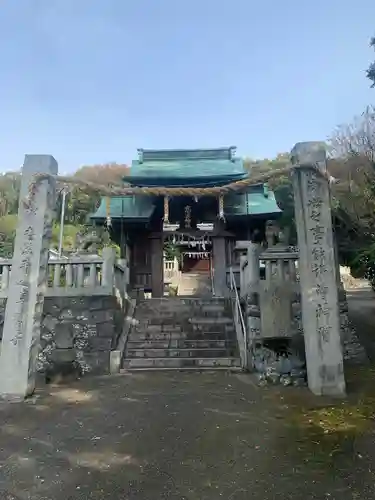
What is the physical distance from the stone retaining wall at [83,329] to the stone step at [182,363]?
0.67 meters

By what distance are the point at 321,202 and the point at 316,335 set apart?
78.5 inches

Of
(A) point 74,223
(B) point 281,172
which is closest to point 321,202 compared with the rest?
(B) point 281,172

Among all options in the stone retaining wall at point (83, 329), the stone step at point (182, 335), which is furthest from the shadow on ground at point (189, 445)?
the stone step at point (182, 335)

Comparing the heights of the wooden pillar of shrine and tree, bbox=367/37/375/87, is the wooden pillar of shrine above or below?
below

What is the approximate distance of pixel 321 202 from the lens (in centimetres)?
599

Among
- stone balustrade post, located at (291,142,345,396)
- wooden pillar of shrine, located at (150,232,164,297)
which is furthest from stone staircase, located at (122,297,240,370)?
wooden pillar of shrine, located at (150,232,164,297)

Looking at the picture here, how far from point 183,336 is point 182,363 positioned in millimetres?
1013

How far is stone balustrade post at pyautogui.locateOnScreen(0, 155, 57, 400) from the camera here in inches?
225

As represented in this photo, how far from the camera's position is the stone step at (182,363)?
7945 mm

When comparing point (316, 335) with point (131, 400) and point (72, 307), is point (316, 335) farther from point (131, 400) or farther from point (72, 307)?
point (72, 307)

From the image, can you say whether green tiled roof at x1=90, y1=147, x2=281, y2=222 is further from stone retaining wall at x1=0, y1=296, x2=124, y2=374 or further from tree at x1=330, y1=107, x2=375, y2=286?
stone retaining wall at x1=0, y1=296, x2=124, y2=374

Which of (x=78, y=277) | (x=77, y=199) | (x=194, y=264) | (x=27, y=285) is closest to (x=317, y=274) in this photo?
(x=27, y=285)

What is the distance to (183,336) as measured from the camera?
8.98 m

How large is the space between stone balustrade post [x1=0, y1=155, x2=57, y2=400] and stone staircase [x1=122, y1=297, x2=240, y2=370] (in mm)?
2758
